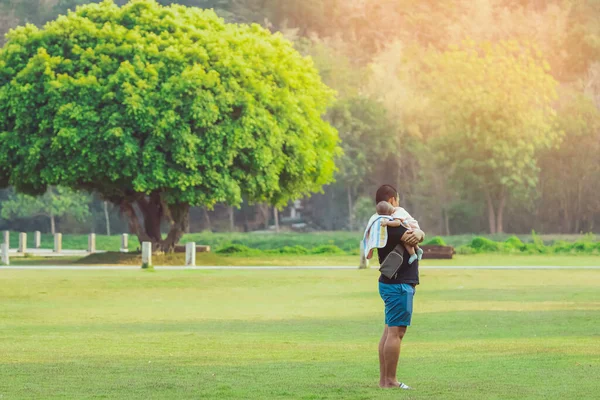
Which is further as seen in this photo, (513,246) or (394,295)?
(513,246)

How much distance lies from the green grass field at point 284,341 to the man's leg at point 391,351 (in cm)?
26

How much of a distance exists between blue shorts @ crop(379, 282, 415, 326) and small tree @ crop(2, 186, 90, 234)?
68014mm

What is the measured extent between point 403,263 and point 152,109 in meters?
36.4

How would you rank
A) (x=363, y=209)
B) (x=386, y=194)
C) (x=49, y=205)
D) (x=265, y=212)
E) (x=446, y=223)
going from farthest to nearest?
(x=265, y=212) → (x=363, y=209) → (x=446, y=223) → (x=49, y=205) → (x=386, y=194)

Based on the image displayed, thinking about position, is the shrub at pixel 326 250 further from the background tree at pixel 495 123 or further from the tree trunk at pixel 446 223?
the tree trunk at pixel 446 223

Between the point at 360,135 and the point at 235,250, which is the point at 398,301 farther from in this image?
the point at 360,135

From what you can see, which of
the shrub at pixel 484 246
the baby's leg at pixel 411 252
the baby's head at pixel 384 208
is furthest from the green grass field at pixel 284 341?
the shrub at pixel 484 246

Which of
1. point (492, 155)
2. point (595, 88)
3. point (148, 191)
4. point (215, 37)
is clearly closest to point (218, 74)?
point (215, 37)

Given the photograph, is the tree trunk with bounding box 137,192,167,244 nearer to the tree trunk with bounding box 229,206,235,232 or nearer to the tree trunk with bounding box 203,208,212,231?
the tree trunk with bounding box 229,206,235,232

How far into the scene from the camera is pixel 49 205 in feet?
265

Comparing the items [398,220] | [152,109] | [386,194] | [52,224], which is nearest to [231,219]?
[52,224]

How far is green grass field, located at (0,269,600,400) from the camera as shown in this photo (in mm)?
13188

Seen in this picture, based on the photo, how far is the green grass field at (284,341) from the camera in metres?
13.2

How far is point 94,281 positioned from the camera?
36.5 metres
